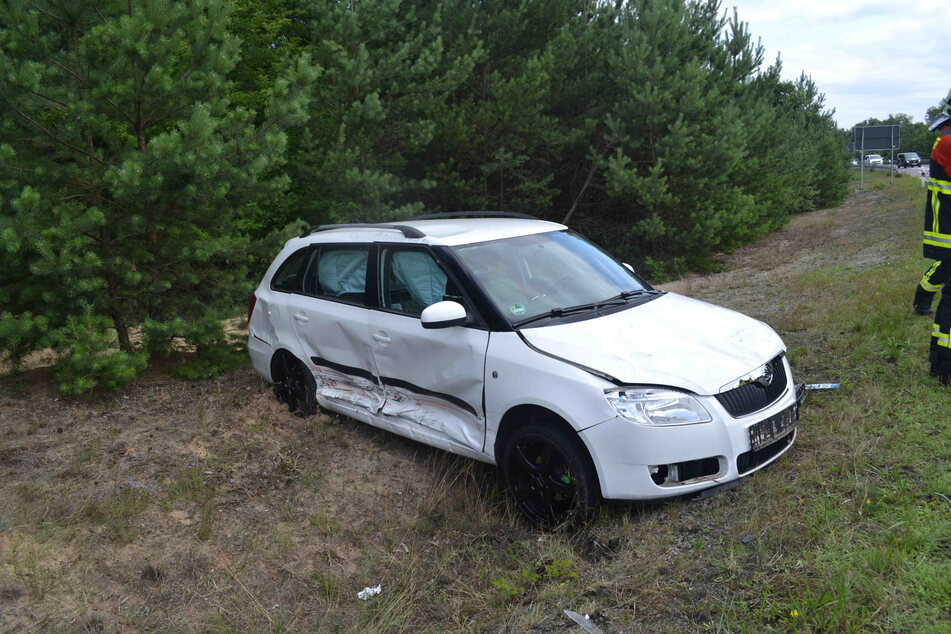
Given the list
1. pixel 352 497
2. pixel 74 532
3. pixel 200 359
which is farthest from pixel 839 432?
pixel 200 359

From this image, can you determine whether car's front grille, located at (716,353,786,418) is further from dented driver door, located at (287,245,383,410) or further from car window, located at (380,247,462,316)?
dented driver door, located at (287,245,383,410)

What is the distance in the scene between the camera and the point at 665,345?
4.10 meters

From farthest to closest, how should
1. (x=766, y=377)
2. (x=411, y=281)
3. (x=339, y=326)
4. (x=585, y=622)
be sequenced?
(x=339, y=326), (x=411, y=281), (x=766, y=377), (x=585, y=622)

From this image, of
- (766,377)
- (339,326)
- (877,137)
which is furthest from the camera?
(877,137)

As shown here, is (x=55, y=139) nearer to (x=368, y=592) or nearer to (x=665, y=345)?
(x=368, y=592)

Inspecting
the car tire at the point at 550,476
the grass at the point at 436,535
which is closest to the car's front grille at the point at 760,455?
the grass at the point at 436,535

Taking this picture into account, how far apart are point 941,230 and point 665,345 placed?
286 centimetres

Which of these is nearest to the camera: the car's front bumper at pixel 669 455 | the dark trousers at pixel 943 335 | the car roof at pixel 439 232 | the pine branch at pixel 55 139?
the car's front bumper at pixel 669 455

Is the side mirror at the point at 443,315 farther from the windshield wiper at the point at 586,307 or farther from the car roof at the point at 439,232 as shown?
the car roof at the point at 439,232

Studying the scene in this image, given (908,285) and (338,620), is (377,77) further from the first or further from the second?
(338,620)

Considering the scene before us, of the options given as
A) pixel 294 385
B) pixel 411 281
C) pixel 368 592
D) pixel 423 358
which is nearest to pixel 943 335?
pixel 423 358

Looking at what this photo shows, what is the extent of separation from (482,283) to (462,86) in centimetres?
1323

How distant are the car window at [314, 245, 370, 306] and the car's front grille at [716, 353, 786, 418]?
107 inches

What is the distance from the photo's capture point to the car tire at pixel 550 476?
3.78 m
